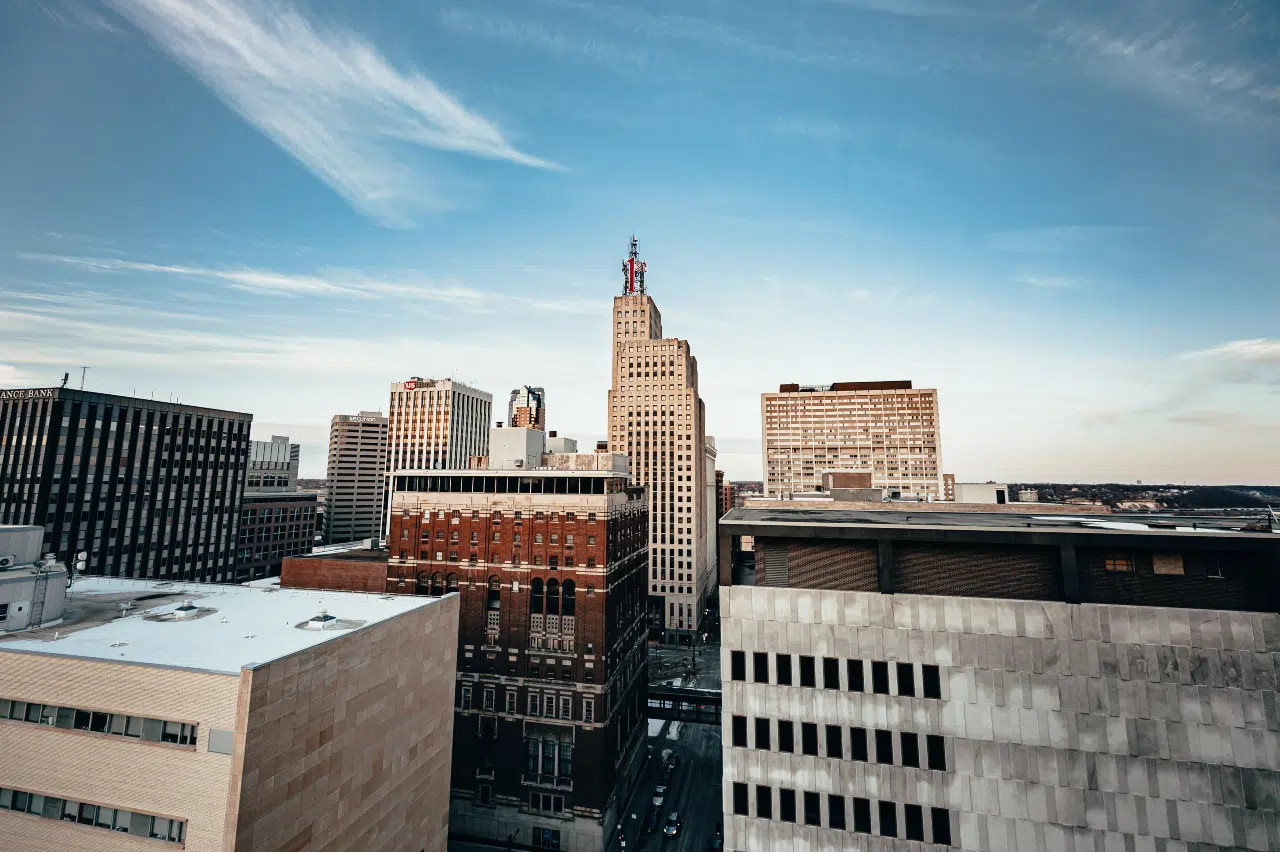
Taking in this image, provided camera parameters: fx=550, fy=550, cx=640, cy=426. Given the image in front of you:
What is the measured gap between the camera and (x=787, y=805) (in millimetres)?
33875

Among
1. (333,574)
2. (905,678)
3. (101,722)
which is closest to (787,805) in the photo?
(905,678)

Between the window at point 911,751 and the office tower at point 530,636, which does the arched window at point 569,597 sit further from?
the window at point 911,751

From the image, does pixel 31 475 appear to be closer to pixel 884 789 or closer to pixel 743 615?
pixel 743 615

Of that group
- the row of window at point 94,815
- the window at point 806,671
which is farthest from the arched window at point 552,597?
the row of window at point 94,815

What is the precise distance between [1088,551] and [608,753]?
168ft

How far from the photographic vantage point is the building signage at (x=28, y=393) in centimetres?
10050

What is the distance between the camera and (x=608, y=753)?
61906 mm

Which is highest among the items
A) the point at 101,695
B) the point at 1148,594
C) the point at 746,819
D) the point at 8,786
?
the point at 1148,594

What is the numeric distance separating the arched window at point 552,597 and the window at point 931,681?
41.1m

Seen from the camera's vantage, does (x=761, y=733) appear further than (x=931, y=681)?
Yes

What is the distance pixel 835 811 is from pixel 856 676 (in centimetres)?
805

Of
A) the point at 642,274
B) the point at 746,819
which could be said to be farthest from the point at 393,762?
the point at 642,274

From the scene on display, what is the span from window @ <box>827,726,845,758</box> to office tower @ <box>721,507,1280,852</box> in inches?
4.6

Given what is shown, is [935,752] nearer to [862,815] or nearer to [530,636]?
[862,815]
